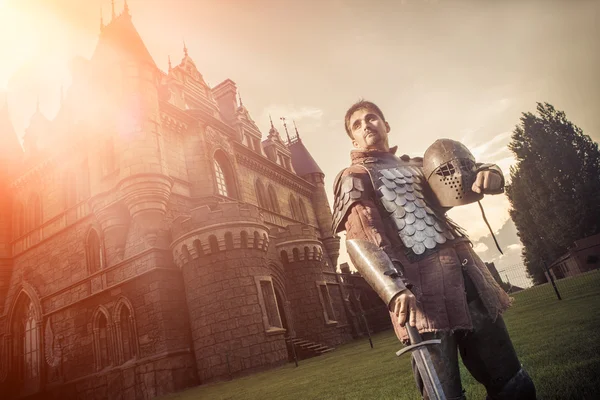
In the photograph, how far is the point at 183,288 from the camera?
45.1ft

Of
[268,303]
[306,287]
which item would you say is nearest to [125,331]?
[268,303]

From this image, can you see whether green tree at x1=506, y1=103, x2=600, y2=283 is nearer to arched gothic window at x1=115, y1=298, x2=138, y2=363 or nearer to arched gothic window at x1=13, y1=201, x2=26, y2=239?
arched gothic window at x1=115, y1=298, x2=138, y2=363

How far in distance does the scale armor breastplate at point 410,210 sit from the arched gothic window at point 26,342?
64.7 ft

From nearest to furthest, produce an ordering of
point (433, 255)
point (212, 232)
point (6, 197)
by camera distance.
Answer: point (433, 255) → point (212, 232) → point (6, 197)

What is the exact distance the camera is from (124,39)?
1572cm

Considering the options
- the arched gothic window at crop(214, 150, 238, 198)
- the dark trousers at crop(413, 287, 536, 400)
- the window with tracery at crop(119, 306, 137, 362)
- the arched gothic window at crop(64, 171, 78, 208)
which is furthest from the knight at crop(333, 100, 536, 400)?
the arched gothic window at crop(64, 171, 78, 208)

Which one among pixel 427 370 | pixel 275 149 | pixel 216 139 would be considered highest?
pixel 275 149

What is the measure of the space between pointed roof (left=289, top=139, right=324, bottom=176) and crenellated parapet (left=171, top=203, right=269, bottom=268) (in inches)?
625

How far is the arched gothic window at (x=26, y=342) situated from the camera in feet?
54.8

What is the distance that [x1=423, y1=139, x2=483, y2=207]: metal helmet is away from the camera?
2.47 m

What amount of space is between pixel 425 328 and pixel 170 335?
12.3 metres

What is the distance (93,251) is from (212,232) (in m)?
6.56

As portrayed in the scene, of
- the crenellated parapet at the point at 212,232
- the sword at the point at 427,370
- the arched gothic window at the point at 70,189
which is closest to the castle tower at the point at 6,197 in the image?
the arched gothic window at the point at 70,189

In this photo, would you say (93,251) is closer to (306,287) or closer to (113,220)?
(113,220)
